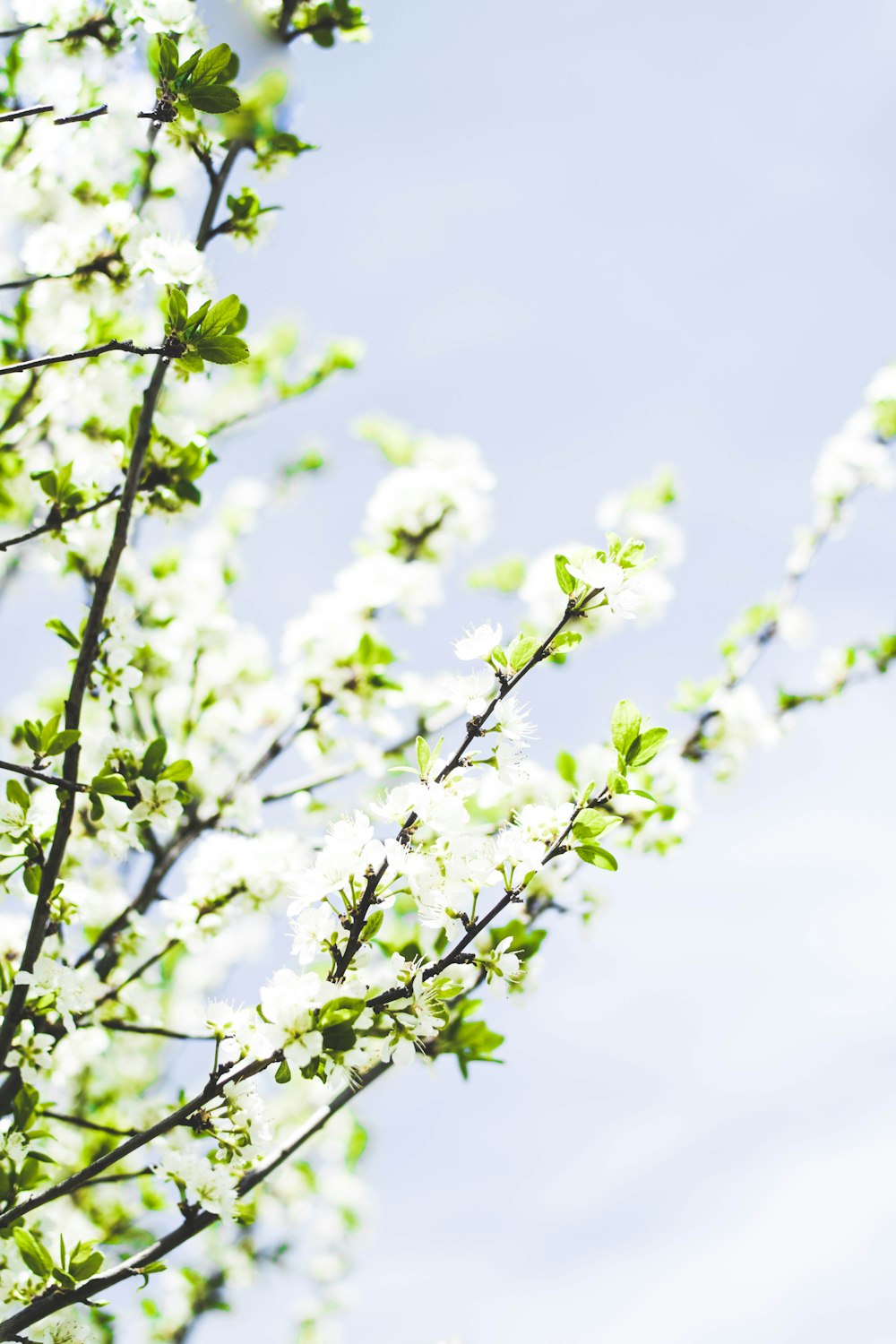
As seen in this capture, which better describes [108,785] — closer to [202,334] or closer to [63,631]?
[63,631]

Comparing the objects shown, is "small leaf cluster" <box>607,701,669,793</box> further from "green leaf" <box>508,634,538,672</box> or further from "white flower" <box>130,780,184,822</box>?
"white flower" <box>130,780,184,822</box>

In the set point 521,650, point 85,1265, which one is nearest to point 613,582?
point 521,650

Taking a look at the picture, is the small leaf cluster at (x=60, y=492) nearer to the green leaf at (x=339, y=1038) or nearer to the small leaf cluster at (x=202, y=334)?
the small leaf cluster at (x=202, y=334)

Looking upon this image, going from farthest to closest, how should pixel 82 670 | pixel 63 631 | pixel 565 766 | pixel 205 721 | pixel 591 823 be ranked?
pixel 205 721
pixel 565 766
pixel 63 631
pixel 82 670
pixel 591 823

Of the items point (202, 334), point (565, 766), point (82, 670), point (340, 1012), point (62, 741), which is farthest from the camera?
point (565, 766)

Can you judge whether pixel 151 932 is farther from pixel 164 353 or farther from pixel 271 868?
pixel 164 353

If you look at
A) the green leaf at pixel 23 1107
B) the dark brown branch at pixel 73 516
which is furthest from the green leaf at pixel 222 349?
the green leaf at pixel 23 1107

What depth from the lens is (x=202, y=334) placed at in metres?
1.66

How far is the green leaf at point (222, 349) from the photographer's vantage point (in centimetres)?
167

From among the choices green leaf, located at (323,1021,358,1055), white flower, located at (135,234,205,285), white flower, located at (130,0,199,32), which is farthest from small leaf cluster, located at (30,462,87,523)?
green leaf, located at (323,1021,358,1055)

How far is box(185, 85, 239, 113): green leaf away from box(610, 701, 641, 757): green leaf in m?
1.36

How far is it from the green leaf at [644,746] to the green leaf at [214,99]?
1432 millimetres

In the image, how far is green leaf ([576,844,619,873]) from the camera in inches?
62.2

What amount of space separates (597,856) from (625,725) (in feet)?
0.78
